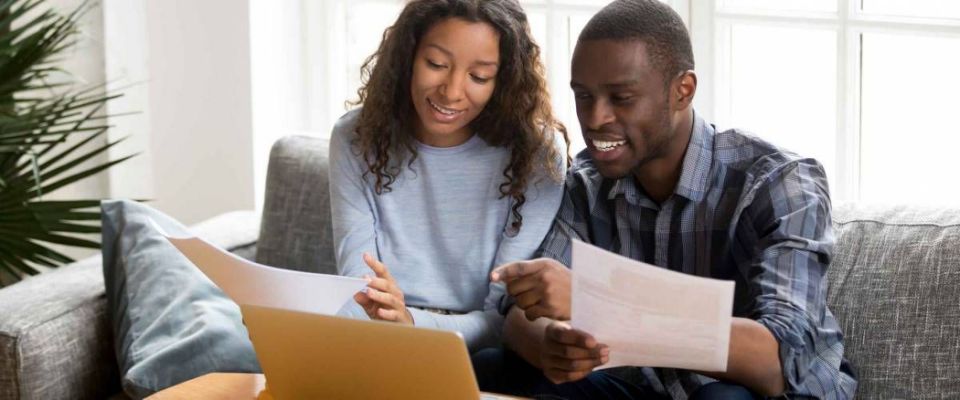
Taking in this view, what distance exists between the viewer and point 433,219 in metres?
2.37

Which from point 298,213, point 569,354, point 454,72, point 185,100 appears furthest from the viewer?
point 185,100

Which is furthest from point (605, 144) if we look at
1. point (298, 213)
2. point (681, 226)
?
point (298, 213)

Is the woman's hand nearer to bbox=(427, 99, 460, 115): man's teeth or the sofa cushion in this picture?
bbox=(427, 99, 460, 115): man's teeth

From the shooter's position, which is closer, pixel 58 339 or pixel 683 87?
pixel 683 87

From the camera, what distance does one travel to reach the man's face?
197 cm

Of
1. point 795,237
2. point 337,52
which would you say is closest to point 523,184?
point 795,237

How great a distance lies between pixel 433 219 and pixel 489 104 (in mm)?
238

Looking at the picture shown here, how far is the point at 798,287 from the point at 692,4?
3.86ft

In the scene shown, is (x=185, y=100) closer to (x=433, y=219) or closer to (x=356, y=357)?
(x=433, y=219)

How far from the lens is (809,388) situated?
1854 millimetres

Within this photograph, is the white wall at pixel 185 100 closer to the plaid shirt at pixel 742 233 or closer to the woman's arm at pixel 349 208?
the woman's arm at pixel 349 208

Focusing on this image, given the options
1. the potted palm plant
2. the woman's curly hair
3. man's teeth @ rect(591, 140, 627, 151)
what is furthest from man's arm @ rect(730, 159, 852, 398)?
the potted palm plant

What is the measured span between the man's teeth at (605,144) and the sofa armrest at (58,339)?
100 cm

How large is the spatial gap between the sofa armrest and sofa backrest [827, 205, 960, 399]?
1.31 meters
